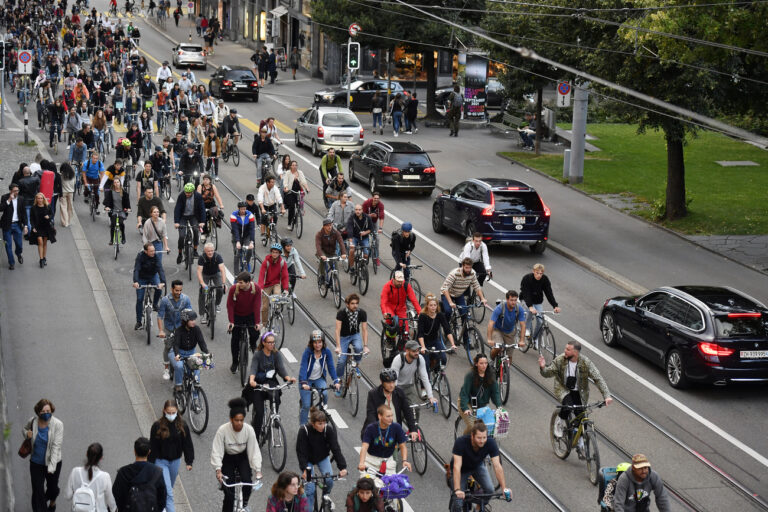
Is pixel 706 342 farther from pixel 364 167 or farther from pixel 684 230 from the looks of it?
pixel 364 167

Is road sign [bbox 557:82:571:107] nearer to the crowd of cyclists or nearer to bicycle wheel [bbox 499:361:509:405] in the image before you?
the crowd of cyclists

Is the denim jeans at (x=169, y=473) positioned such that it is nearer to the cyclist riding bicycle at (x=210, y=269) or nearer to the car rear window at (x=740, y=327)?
the cyclist riding bicycle at (x=210, y=269)

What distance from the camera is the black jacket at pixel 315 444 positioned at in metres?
11.6

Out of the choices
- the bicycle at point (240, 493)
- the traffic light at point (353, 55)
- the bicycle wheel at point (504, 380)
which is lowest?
the bicycle wheel at point (504, 380)

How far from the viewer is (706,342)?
16.8 metres

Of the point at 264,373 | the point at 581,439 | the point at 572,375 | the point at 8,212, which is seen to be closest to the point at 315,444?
the point at 264,373

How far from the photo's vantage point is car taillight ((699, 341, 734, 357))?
16.7 metres

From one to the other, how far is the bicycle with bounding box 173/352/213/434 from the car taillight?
7026mm

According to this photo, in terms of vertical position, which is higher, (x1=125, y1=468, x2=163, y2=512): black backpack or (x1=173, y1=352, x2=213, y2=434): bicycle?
(x1=125, y1=468, x2=163, y2=512): black backpack

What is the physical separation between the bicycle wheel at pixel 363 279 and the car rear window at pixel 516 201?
4554 millimetres

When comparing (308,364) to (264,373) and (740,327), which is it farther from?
(740,327)

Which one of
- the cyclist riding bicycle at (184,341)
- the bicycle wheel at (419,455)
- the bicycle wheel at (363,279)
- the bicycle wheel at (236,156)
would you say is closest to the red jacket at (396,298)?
the cyclist riding bicycle at (184,341)

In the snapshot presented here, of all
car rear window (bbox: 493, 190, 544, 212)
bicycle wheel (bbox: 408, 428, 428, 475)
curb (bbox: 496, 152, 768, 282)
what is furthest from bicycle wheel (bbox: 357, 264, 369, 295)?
curb (bbox: 496, 152, 768, 282)

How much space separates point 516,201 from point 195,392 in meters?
12.0
